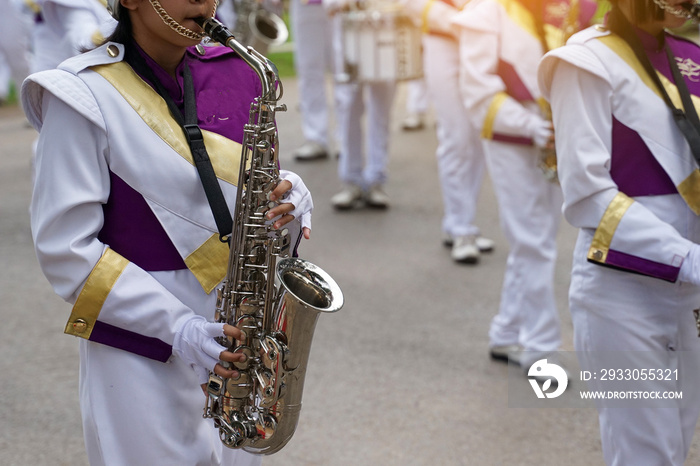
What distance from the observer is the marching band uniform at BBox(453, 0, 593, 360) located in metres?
4.35

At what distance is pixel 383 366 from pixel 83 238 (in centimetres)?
280

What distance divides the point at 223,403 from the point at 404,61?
5.01 meters

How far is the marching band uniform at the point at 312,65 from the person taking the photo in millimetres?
8625

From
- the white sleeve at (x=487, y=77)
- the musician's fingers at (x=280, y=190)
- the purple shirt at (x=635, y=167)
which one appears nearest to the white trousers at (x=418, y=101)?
the white sleeve at (x=487, y=77)

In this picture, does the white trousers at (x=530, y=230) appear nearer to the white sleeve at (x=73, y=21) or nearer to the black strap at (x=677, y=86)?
the black strap at (x=677, y=86)

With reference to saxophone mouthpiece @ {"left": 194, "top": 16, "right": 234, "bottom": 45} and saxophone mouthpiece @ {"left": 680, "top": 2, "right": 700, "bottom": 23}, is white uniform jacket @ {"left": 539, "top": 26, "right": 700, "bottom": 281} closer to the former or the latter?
saxophone mouthpiece @ {"left": 680, "top": 2, "right": 700, "bottom": 23}

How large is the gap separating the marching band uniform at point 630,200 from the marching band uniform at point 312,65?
6.11 m

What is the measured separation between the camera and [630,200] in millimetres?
2648

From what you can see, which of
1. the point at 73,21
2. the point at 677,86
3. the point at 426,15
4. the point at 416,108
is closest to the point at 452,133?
the point at 426,15

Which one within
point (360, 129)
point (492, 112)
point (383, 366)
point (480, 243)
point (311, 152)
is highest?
point (492, 112)

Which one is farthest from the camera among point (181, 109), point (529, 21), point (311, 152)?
point (311, 152)

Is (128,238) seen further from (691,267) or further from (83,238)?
(691,267)

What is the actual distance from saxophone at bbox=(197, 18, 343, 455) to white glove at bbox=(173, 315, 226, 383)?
0.19ft

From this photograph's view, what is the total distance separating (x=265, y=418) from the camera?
228 centimetres
